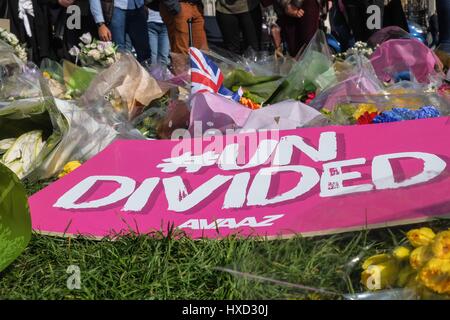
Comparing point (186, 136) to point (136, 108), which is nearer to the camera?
point (186, 136)

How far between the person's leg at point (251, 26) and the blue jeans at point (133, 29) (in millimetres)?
780

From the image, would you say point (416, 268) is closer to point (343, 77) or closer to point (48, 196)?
point (48, 196)

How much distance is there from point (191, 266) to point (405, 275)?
579 millimetres

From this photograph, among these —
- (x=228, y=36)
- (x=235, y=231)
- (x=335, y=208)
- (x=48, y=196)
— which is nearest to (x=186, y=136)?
(x=48, y=196)

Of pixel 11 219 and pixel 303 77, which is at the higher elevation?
pixel 11 219

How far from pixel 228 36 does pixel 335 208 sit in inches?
159

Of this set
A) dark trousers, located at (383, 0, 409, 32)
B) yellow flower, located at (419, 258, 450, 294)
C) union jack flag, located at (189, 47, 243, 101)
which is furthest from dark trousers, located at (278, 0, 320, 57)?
yellow flower, located at (419, 258, 450, 294)

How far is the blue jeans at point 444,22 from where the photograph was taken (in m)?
4.33

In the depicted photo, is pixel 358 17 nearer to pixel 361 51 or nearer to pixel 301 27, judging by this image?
pixel 301 27

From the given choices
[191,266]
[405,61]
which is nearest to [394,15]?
[405,61]

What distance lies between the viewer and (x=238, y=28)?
5484 mm

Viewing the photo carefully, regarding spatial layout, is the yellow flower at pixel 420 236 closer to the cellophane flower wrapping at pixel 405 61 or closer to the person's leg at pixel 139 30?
the cellophane flower wrapping at pixel 405 61

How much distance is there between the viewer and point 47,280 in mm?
1720

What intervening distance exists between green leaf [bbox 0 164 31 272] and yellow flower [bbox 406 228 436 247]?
940 millimetres
